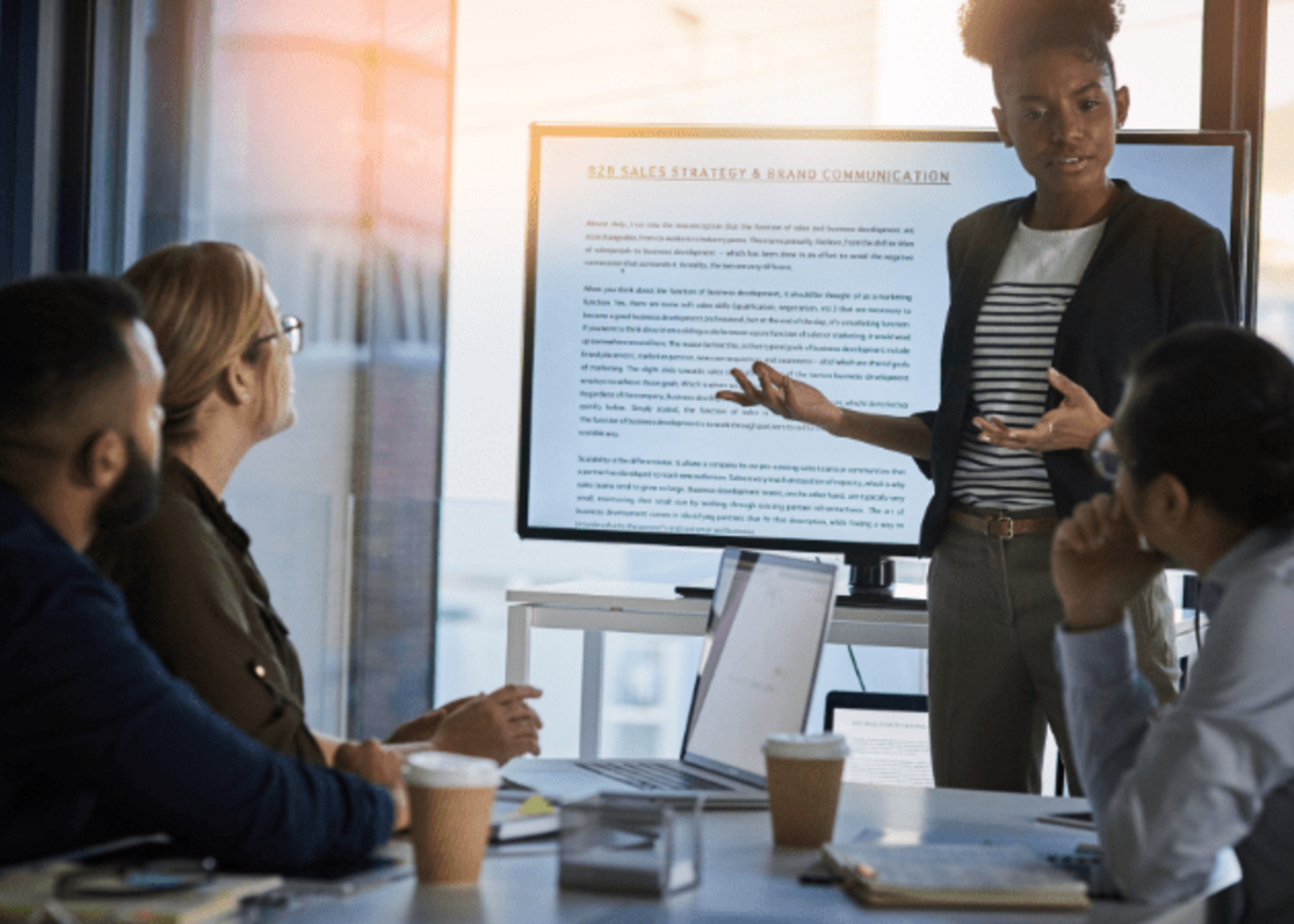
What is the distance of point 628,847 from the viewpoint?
1050mm

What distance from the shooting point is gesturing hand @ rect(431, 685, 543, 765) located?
1478mm

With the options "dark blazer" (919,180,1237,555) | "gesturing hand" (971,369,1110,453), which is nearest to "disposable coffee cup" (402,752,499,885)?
"gesturing hand" (971,369,1110,453)

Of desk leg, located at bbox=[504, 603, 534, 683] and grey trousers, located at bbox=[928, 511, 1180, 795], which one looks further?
desk leg, located at bbox=[504, 603, 534, 683]

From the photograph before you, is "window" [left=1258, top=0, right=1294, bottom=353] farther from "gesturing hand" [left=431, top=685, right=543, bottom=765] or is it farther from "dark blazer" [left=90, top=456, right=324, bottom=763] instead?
"dark blazer" [left=90, top=456, right=324, bottom=763]

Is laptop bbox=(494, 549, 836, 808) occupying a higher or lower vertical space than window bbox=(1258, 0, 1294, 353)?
lower

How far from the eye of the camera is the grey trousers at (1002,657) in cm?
204

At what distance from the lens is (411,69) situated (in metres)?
3.56

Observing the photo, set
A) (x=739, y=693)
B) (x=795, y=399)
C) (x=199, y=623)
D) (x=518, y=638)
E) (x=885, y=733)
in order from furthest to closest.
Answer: (x=518, y=638), (x=885, y=733), (x=795, y=399), (x=739, y=693), (x=199, y=623)

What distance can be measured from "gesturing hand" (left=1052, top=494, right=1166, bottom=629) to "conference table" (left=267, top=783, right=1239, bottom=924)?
0.71 feet

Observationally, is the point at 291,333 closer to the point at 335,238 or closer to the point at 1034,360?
the point at 1034,360

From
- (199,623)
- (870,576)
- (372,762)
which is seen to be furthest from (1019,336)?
(199,623)

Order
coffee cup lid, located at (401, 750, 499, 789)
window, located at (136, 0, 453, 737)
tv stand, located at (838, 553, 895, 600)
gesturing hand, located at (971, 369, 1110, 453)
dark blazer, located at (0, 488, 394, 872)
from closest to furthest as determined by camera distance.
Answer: dark blazer, located at (0, 488, 394, 872)
coffee cup lid, located at (401, 750, 499, 789)
gesturing hand, located at (971, 369, 1110, 453)
tv stand, located at (838, 553, 895, 600)
window, located at (136, 0, 453, 737)

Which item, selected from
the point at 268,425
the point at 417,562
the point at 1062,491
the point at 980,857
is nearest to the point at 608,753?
the point at 417,562

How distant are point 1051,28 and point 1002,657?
971 mm
